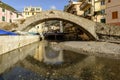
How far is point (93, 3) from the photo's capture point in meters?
67.1

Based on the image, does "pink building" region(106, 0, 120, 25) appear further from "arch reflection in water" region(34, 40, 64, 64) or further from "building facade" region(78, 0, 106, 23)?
"arch reflection in water" region(34, 40, 64, 64)

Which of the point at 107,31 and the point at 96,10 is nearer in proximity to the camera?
the point at 107,31

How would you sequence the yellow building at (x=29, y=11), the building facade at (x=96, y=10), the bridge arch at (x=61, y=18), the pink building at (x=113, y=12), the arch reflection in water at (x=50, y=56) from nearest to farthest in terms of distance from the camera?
the arch reflection in water at (x=50, y=56)
the pink building at (x=113, y=12)
the bridge arch at (x=61, y=18)
the building facade at (x=96, y=10)
the yellow building at (x=29, y=11)

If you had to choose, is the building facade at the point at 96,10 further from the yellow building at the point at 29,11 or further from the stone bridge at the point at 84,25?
the yellow building at the point at 29,11

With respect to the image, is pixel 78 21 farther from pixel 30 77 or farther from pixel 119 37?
pixel 30 77

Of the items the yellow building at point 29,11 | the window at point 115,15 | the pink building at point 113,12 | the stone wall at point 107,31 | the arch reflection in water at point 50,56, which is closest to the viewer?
the arch reflection in water at point 50,56

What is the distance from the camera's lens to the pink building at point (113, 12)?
44.8 m

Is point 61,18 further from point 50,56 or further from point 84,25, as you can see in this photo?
point 50,56

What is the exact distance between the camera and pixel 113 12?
4597cm

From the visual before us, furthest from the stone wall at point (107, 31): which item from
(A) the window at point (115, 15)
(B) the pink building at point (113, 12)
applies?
(A) the window at point (115, 15)

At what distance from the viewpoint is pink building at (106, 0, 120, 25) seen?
44803 mm

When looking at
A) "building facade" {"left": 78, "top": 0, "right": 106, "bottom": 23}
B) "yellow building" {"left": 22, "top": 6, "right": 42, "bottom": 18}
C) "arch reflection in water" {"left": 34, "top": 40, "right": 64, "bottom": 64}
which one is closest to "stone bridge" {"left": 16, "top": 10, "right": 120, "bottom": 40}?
"arch reflection in water" {"left": 34, "top": 40, "right": 64, "bottom": 64}

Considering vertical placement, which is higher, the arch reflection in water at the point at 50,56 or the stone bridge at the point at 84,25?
the stone bridge at the point at 84,25

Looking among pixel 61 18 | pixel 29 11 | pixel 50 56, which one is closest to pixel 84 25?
pixel 61 18
